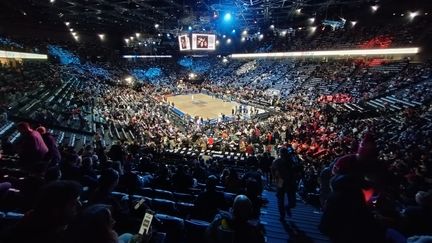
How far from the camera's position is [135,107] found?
90.2ft

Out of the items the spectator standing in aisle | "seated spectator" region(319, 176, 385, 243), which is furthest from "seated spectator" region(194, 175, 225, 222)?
the spectator standing in aisle

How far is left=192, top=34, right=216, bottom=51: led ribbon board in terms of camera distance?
99.8 ft

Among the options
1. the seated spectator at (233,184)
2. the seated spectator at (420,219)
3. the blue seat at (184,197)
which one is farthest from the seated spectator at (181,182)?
the seated spectator at (420,219)

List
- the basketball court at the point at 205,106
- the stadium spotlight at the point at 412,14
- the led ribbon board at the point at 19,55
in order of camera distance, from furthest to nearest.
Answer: the basketball court at the point at 205,106 → the stadium spotlight at the point at 412,14 → the led ribbon board at the point at 19,55

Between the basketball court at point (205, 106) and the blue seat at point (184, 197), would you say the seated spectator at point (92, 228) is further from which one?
the basketball court at point (205, 106)

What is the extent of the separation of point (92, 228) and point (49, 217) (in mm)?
320

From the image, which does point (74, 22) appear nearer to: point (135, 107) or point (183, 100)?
point (183, 100)

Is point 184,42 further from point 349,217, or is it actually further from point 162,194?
point 349,217

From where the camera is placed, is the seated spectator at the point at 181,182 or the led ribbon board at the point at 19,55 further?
the led ribbon board at the point at 19,55

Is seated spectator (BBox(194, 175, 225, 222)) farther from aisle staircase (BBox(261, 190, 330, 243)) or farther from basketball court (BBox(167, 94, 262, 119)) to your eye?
basketball court (BBox(167, 94, 262, 119))

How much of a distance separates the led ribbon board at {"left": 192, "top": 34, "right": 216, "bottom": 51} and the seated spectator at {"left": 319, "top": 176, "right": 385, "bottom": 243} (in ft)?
94.8

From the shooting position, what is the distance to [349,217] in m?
3.15

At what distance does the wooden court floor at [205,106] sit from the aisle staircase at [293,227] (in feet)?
88.7

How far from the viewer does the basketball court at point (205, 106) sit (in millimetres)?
36112
